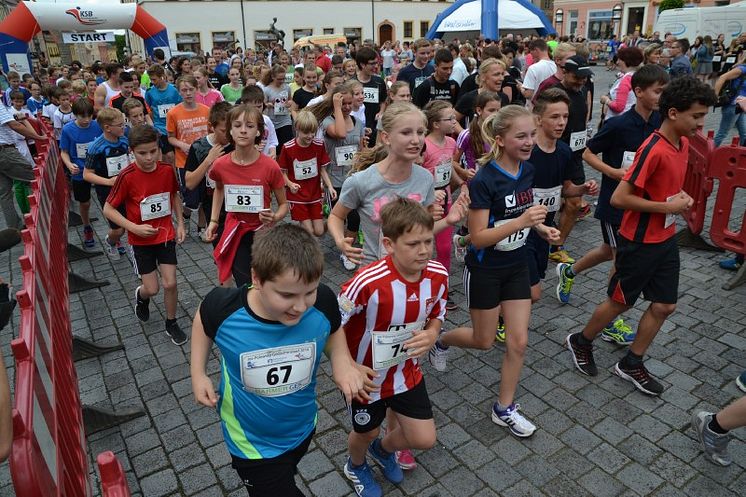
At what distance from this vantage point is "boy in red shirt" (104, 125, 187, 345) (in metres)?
4.70

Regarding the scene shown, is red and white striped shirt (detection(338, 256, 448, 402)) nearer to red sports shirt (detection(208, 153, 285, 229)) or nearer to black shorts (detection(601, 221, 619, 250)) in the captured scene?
red sports shirt (detection(208, 153, 285, 229))

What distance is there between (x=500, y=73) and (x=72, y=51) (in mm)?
70876

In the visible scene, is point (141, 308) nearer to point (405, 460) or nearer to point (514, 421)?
point (405, 460)

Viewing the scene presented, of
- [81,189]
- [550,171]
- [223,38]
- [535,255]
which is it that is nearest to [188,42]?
[223,38]

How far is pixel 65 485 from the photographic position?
241 cm

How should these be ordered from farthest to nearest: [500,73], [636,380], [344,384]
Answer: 1. [500,73]
2. [636,380]
3. [344,384]

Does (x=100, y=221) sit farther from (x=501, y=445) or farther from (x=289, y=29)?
(x=289, y=29)

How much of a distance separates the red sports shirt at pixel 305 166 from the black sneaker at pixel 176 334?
196cm

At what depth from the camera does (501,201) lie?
3.52 metres

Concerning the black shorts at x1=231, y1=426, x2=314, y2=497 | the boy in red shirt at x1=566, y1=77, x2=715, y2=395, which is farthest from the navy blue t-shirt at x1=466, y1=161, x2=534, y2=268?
the black shorts at x1=231, y1=426, x2=314, y2=497

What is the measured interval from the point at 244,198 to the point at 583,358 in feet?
9.73

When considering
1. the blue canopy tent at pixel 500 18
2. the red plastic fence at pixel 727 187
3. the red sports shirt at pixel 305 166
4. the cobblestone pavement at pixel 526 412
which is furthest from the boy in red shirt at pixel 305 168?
the blue canopy tent at pixel 500 18

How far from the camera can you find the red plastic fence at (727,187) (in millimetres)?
5707

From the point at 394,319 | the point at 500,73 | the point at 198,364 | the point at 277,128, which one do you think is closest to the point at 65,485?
the point at 198,364
